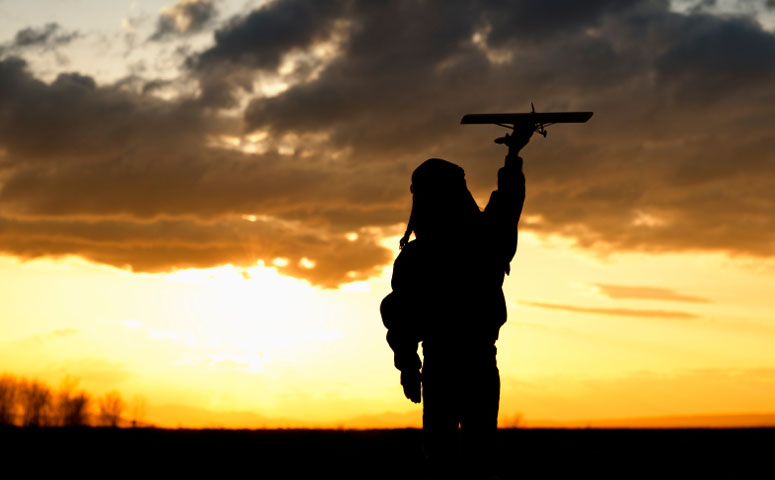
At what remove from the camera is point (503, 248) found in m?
7.29

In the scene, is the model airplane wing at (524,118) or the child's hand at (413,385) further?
the model airplane wing at (524,118)

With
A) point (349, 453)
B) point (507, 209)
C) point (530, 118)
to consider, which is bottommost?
point (349, 453)

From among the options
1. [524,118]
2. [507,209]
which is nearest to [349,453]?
[524,118]

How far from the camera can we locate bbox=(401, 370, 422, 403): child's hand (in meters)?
7.64

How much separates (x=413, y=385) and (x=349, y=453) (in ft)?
26.9

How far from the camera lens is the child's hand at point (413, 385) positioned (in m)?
7.64

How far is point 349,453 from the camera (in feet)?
50.5

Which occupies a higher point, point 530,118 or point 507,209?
point 530,118

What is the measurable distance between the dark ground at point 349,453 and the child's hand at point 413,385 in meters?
5.48

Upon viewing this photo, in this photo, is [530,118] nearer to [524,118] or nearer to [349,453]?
[524,118]

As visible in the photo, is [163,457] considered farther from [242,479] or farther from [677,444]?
[677,444]

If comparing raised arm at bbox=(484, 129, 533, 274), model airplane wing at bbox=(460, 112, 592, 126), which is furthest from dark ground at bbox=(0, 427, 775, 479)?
raised arm at bbox=(484, 129, 533, 274)

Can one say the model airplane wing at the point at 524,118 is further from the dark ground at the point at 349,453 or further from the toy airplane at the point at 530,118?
the dark ground at the point at 349,453

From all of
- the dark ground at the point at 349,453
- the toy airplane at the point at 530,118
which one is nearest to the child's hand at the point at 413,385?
the toy airplane at the point at 530,118
